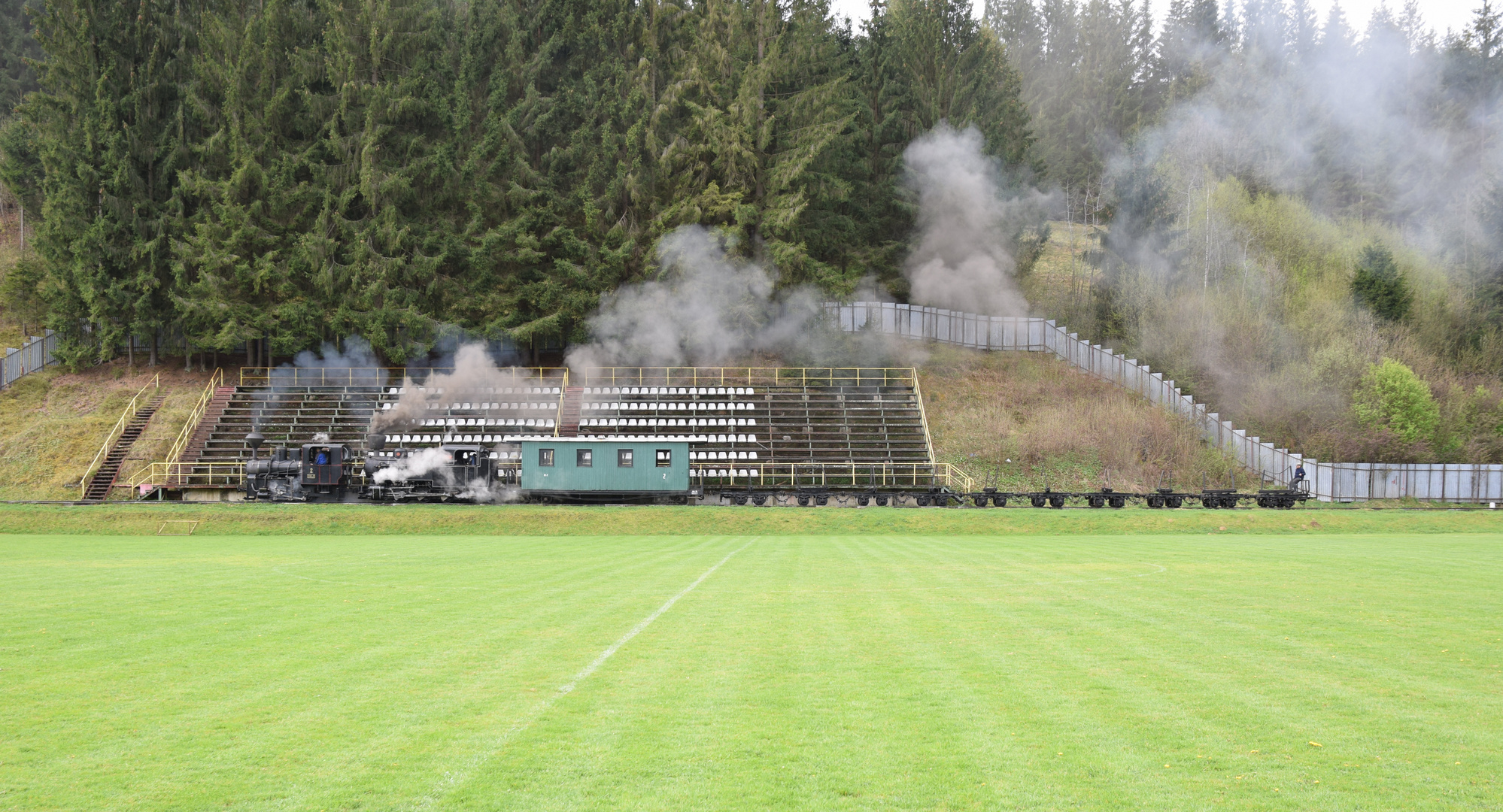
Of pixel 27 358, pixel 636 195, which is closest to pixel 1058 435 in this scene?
pixel 636 195

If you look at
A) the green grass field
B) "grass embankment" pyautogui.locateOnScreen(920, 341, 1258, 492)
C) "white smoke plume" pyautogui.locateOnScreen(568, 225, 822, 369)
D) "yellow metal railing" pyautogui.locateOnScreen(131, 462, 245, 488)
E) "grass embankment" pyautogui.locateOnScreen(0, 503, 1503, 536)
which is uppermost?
"white smoke plume" pyautogui.locateOnScreen(568, 225, 822, 369)

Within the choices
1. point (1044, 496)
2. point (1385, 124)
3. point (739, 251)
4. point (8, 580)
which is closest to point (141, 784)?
point (8, 580)

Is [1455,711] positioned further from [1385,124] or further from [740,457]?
[1385,124]

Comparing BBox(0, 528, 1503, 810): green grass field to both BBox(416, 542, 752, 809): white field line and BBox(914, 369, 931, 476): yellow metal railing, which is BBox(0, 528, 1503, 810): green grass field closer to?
BBox(416, 542, 752, 809): white field line

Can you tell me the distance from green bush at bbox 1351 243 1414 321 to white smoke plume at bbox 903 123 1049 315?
56.0 ft

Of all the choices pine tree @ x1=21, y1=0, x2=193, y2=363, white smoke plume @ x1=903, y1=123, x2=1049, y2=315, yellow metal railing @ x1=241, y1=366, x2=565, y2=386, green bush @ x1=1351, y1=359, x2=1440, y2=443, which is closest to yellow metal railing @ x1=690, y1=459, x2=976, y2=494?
yellow metal railing @ x1=241, y1=366, x2=565, y2=386

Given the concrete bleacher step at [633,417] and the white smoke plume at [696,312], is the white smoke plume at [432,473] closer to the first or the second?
the concrete bleacher step at [633,417]

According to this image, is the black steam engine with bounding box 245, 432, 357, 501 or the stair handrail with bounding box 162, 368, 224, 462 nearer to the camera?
the black steam engine with bounding box 245, 432, 357, 501

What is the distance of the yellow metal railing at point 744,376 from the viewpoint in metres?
50.8

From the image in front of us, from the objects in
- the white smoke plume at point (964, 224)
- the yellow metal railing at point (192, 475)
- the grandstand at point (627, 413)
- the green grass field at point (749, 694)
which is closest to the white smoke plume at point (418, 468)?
the grandstand at point (627, 413)

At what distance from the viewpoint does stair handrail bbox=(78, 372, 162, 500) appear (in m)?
42.4

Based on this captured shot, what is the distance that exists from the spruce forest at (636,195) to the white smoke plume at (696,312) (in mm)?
826

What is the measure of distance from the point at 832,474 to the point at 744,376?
A: 10.4m

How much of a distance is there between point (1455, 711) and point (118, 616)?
14.3 meters
